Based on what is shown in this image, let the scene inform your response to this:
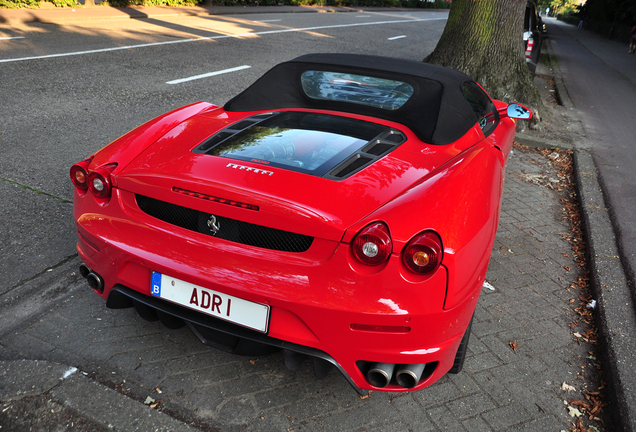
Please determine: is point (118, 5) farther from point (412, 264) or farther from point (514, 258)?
point (412, 264)

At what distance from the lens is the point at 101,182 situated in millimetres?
2307

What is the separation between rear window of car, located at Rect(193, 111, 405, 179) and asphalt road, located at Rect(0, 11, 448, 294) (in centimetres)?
153

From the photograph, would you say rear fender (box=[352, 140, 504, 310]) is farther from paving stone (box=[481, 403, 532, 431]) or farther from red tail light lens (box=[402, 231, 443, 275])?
paving stone (box=[481, 403, 532, 431])

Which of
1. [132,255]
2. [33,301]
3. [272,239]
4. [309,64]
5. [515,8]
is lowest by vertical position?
[33,301]

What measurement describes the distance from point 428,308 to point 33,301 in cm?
221

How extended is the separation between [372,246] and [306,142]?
869 mm

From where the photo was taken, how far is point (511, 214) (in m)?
4.80

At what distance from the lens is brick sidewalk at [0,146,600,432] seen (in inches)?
88.7

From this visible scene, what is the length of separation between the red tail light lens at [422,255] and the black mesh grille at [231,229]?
1.23 ft

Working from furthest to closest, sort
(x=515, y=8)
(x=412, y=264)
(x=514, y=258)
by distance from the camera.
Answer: (x=515, y=8), (x=514, y=258), (x=412, y=264)

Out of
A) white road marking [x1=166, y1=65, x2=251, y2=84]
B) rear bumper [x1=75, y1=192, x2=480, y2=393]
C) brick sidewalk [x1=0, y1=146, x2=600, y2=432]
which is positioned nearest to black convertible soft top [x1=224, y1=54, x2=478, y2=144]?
rear bumper [x1=75, y1=192, x2=480, y2=393]

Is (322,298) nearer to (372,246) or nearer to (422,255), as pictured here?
(372,246)

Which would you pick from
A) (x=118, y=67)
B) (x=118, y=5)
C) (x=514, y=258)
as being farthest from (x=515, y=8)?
(x=118, y=5)

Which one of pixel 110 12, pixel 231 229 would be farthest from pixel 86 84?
pixel 110 12
